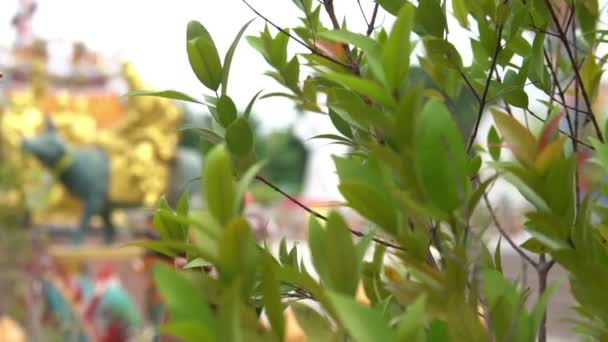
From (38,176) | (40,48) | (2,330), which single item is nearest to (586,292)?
(2,330)

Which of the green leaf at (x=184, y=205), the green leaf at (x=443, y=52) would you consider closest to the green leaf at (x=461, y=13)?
the green leaf at (x=443, y=52)

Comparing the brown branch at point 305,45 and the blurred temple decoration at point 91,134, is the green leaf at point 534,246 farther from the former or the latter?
the blurred temple decoration at point 91,134

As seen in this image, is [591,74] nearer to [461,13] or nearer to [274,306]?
[461,13]

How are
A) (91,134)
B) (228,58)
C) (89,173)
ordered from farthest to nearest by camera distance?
1. (91,134)
2. (89,173)
3. (228,58)

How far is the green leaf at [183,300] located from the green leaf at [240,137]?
0.11 m

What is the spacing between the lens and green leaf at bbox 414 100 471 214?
0.19 metres

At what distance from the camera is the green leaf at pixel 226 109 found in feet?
0.98

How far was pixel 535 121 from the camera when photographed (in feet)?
1.29

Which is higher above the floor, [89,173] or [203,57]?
[203,57]

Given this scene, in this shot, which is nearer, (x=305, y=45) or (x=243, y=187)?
(x=243, y=187)

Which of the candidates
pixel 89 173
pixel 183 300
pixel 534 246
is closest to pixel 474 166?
pixel 534 246

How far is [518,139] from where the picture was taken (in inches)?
8.8

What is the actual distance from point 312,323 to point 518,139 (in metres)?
0.08

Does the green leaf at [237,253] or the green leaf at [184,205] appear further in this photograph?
the green leaf at [184,205]
